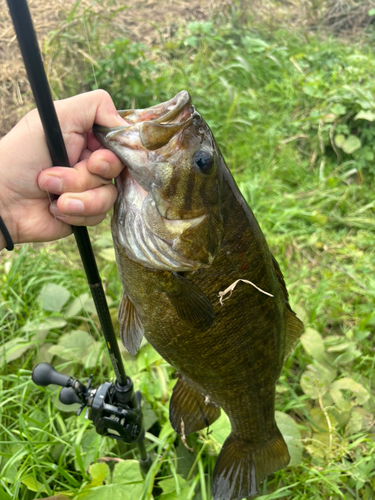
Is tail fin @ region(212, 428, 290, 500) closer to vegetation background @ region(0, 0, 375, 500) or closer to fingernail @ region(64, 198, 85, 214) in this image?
vegetation background @ region(0, 0, 375, 500)

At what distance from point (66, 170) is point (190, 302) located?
555 mm

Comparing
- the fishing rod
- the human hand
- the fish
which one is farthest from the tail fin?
the human hand

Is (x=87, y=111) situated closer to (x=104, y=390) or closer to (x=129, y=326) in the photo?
(x=129, y=326)

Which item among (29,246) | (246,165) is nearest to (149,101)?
(246,165)

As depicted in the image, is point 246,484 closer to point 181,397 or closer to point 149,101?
point 181,397

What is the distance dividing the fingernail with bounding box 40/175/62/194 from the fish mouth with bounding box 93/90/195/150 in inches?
6.9

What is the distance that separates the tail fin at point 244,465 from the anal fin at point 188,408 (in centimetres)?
17

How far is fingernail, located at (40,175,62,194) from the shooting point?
1.09 metres

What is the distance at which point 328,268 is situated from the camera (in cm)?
324

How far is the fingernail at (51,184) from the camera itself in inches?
42.8

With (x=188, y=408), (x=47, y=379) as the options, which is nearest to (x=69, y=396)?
(x=47, y=379)

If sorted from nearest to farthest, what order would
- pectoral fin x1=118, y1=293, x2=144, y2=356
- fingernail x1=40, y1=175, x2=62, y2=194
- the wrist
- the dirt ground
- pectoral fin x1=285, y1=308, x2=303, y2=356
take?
fingernail x1=40, y1=175, x2=62, y2=194 < the wrist < pectoral fin x1=118, y1=293, x2=144, y2=356 < pectoral fin x1=285, y1=308, x2=303, y2=356 < the dirt ground

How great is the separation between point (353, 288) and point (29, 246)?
7.74 ft

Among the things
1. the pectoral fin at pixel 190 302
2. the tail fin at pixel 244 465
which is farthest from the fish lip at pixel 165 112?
the tail fin at pixel 244 465
